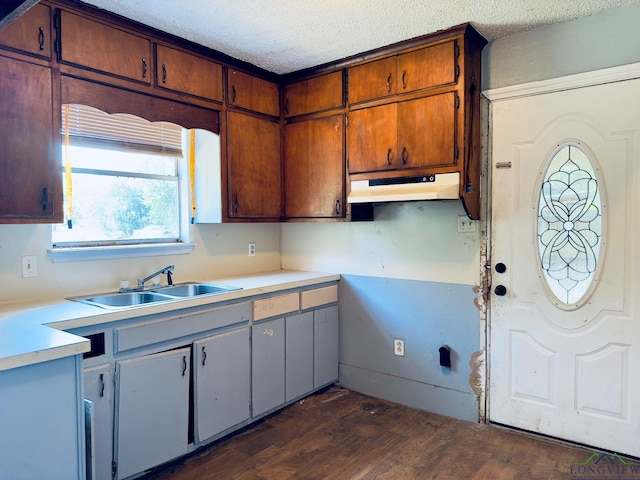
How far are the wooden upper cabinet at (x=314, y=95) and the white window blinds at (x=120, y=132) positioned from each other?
2.96ft

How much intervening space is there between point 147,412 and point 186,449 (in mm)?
368

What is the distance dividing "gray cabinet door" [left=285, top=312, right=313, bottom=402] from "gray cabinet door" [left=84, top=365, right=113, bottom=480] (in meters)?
1.26

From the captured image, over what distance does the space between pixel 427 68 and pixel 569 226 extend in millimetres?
1295

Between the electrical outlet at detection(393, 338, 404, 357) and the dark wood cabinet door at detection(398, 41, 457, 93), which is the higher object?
the dark wood cabinet door at detection(398, 41, 457, 93)

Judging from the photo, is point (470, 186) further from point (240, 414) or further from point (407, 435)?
point (240, 414)

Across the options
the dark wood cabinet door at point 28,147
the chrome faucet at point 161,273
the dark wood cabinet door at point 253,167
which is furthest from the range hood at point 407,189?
→ the dark wood cabinet door at point 28,147

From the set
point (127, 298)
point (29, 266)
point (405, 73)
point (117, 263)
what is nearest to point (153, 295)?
point (127, 298)

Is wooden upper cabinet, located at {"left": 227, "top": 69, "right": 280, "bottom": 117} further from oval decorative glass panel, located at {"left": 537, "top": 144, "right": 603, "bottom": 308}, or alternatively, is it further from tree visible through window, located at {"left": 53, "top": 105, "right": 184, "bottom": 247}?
oval decorative glass panel, located at {"left": 537, "top": 144, "right": 603, "bottom": 308}

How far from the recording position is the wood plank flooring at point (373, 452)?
7.88 ft

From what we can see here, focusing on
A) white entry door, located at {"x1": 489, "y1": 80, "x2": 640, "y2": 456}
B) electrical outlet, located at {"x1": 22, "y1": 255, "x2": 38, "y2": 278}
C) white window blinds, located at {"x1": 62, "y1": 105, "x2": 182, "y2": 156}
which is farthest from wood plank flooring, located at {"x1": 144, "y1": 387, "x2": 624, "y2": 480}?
white window blinds, located at {"x1": 62, "y1": 105, "x2": 182, "y2": 156}

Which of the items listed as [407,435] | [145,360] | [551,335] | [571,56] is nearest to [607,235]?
[551,335]

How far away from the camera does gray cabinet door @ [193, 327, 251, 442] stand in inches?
101

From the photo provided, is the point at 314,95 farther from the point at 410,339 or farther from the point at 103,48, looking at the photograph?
the point at 410,339

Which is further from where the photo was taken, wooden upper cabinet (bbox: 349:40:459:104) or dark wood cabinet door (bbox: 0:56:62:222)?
wooden upper cabinet (bbox: 349:40:459:104)
